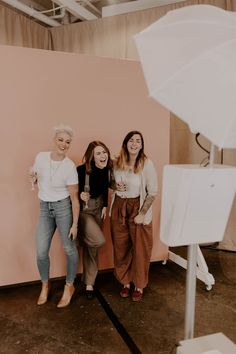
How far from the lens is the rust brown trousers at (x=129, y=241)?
2650 mm

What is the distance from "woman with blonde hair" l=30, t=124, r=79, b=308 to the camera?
242 cm

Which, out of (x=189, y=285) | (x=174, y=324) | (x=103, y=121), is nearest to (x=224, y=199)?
(x=189, y=285)

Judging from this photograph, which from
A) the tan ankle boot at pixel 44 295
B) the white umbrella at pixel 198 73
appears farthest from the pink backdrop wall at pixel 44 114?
the white umbrella at pixel 198 73

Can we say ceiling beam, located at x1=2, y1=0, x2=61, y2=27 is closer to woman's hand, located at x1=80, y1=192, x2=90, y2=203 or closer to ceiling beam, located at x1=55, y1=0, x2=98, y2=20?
ceiling beam, located at x1=55, y1=0, x2=98, y2=20

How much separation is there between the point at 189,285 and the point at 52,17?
4390 mm

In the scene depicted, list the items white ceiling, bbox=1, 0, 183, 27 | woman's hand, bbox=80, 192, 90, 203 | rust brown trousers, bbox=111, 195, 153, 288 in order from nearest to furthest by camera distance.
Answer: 1. woman's hand, bbox=80, 192, 90, 203
2. rust brown trousers, bbox=111, 195, 153, 288
3. white ceiling, bbox=1, 0, 183, 27

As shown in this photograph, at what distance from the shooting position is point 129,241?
2.78 meters

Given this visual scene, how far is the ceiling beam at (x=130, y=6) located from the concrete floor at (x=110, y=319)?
11.1 feet

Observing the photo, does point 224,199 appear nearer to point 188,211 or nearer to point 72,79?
point 188,211

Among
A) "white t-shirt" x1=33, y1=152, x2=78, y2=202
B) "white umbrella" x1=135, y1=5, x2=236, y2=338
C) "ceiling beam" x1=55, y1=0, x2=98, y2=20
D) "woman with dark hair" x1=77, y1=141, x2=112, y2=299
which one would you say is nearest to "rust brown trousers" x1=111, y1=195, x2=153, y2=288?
"woman with dark hair" x1=77, y1=141, x2=112, y2=299

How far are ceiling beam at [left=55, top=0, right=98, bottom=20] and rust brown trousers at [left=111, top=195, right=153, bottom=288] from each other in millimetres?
2636

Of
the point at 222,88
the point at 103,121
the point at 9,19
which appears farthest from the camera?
the point at 9,19

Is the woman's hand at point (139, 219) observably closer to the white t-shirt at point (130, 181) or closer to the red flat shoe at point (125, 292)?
the white t-shirt at point (130, 181)

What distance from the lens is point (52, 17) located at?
448 cm
